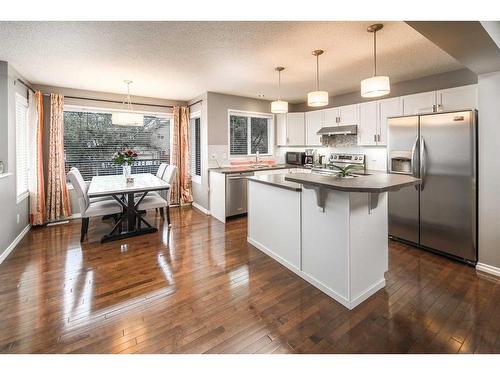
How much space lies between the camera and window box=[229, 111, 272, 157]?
18.0 feet

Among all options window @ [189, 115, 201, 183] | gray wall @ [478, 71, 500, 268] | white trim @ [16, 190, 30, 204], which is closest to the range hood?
gray wall @ [478, 71, 500, 268]

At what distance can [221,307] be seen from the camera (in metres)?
2.08

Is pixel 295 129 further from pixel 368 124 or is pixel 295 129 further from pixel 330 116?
pixel 368 124

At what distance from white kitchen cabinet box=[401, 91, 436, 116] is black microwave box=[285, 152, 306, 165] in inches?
87.6

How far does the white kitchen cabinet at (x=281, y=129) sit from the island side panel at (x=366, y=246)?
393 cm

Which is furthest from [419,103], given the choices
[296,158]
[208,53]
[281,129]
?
[208,53]

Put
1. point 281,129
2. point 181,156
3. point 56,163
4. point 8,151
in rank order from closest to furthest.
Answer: point 8,151
point 56,163
point 181,156
point 281,129

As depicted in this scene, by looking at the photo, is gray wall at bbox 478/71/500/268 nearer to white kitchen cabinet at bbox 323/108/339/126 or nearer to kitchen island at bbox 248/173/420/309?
kitchen island at bbox 248/173/420/309

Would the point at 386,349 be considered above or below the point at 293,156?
below

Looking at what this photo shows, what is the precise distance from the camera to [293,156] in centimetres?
600

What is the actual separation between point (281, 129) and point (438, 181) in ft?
12.0

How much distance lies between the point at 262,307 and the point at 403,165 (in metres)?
2.71
